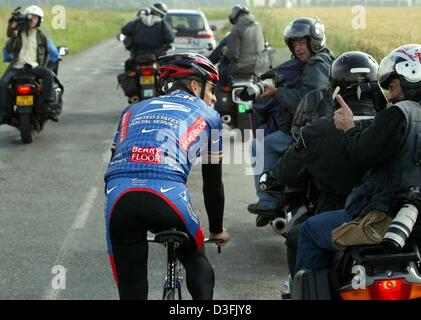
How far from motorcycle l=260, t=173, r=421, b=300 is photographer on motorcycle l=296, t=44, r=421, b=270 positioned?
0.44ft

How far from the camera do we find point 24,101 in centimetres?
1301

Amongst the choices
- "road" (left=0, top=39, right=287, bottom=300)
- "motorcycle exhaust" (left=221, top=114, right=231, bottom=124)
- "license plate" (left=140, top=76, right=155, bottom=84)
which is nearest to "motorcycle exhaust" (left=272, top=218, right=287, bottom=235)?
"road" (left=0, top=39, right=287, bottom=300)

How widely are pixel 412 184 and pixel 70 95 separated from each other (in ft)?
52.3

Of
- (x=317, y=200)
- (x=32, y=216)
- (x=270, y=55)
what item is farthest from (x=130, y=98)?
(x=317, y=200)

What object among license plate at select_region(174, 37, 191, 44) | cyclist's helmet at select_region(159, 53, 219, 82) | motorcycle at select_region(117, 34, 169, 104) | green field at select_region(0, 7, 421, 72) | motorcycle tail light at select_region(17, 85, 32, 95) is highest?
cyclist's helmet at select_region(159, 53, 219, 82)

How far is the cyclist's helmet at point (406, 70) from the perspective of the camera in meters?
4.93

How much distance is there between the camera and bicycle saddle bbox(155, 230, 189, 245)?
179 inches

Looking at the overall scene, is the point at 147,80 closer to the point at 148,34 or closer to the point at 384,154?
the point at 148,34

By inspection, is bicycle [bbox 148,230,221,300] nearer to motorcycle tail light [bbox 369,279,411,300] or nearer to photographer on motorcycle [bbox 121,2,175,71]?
motorcycle tail light [bbox 369,279,411,300]

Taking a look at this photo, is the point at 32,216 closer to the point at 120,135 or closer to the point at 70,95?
the point at 120,135

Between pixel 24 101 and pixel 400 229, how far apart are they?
924 centimetres

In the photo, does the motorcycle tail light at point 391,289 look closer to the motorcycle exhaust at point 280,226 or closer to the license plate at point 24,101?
the motorcycle exhaust at point 280,226

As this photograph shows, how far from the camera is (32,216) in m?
9.16

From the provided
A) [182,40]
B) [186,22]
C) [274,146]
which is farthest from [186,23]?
[274,146]
